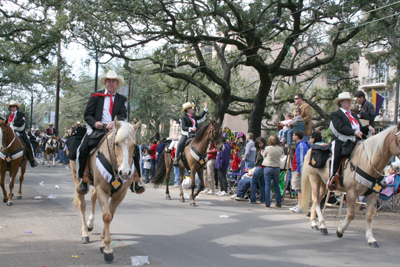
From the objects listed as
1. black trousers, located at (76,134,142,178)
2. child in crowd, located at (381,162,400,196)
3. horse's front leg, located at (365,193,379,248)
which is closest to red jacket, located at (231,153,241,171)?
child in crowd, located at (381,162,400,196)

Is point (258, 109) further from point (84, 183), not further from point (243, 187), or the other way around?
point (84, 183)

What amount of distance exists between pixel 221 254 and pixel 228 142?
9.72m

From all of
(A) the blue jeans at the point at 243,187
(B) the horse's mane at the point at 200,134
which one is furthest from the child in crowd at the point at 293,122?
(B) the horse's mane at the point at 200,134

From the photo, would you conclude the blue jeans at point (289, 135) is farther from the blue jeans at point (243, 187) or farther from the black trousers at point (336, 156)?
the black trousers at point (336, 156)

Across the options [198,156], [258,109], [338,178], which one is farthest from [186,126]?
[258,109]

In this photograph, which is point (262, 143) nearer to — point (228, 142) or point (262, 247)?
point (228, 142)

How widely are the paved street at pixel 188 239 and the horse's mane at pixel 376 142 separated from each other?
5.71 ft

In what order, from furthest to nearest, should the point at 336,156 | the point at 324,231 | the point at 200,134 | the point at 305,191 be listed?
the point at 200,134 → the point at 305,191 → the point at 324,231 → the point at 336,156

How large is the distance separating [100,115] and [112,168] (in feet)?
4.13

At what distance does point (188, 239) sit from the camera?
6.80 metres

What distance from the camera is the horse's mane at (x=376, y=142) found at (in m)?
6.68

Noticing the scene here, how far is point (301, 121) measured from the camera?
11375 millimetres

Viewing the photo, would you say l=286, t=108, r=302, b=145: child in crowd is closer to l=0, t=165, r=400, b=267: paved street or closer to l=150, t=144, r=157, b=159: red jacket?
l=0, t=165, r=400, b=267: paved street

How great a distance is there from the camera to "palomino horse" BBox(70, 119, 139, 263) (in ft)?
17.7
